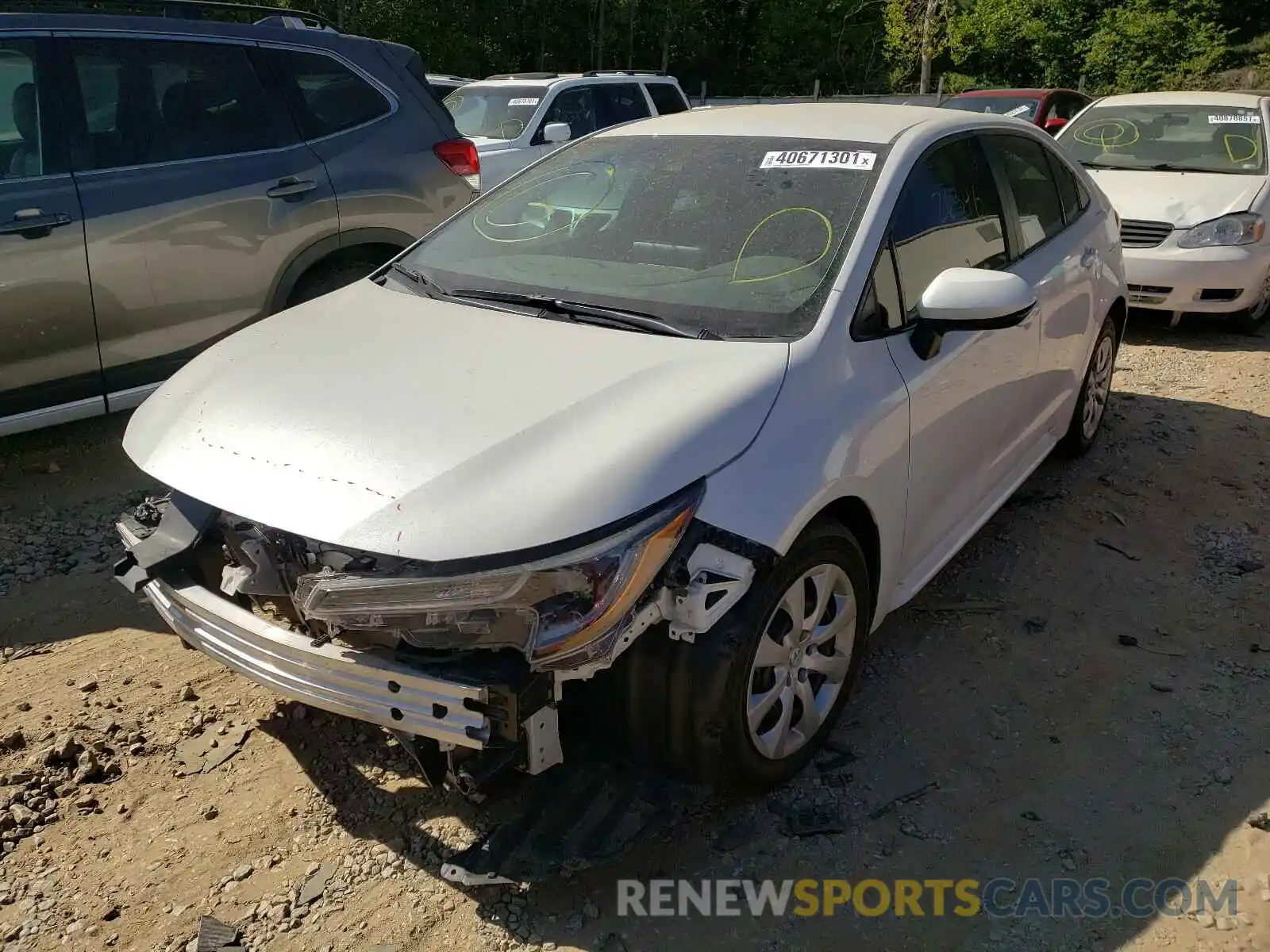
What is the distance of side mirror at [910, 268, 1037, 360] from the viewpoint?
294 cm

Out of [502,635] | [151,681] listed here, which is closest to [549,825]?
[502,635]

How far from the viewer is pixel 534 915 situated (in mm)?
2473

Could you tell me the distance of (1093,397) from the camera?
5105mm

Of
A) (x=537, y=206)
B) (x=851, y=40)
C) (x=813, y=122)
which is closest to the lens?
(x=813, y=122)

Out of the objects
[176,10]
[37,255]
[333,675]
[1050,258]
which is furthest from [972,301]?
[176,10]

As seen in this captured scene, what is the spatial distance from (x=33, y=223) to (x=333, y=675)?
10.5ft

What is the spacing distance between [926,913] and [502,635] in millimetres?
1282

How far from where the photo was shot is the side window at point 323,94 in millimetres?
5312

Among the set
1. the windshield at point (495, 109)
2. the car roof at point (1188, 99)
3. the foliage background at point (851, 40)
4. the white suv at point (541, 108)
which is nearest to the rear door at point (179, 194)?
the white suv at point (541, 108)

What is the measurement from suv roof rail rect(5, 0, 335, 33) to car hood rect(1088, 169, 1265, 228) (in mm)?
5512

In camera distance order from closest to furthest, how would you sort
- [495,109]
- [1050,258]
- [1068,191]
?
[1050,258] → [1068,191] → [495,109]

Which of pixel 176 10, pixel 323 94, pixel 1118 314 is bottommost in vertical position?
pixel 1118 314

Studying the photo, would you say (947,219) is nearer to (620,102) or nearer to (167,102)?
(167,102)

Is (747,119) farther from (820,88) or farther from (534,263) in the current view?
(820,88)
